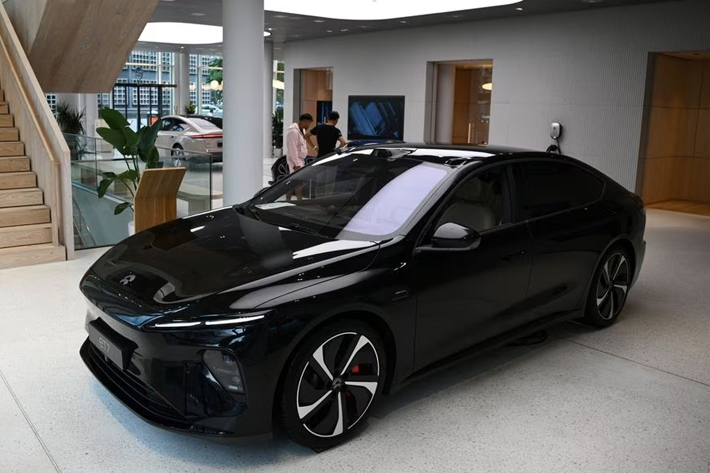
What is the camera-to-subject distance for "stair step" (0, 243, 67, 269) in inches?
253

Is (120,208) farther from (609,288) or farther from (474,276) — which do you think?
(609,288)

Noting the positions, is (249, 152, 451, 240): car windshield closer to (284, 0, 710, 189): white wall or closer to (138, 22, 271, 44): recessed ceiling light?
(284, 0, 710, 189): white wall

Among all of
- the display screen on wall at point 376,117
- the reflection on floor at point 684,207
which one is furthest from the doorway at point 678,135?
the display screen on wall at point 376,117

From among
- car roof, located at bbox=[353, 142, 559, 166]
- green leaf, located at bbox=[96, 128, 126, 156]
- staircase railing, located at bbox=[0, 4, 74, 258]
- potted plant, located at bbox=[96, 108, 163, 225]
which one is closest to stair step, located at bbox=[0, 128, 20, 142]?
staircase railing, located at bbox=[0, 4, 74, 258]

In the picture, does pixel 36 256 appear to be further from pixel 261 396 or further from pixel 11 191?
pixel 261 396

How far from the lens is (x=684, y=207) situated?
39.2 ft

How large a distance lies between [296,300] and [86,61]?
26.9 ft

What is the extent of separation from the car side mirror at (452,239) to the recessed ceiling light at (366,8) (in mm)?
9382

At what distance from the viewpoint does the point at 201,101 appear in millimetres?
33688

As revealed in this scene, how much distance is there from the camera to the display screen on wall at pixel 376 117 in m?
15.7

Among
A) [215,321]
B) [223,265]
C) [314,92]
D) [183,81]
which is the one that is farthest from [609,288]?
[183,81]

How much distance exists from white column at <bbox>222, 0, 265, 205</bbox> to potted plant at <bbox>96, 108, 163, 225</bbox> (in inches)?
32.8

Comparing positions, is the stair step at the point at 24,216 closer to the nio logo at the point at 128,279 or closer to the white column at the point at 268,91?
the nio logo at the point at 128,279

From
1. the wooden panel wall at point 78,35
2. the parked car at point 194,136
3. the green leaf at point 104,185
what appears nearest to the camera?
the green leaf at point 104,185
